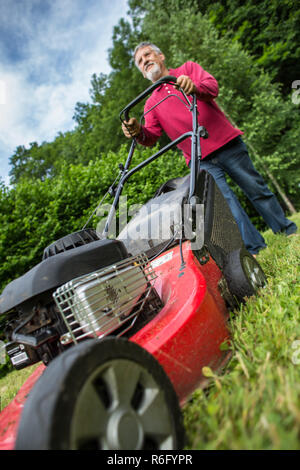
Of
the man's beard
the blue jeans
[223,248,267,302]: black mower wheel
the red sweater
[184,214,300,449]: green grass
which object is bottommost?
[184,214,300,449]: green grass

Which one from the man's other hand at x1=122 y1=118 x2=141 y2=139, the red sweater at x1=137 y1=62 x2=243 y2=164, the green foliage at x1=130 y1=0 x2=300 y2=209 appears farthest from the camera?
the green foliage at x1=130 y1=0 x2=300 y2=209

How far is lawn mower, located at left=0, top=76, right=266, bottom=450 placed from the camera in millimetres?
646

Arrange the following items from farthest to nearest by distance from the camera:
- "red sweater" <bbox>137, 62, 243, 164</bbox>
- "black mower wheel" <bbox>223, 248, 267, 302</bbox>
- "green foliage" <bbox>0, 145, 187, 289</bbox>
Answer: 1. "green foliage" <bbox>0, 145, 187, 289</bbox>
2. "red sweater" <bbox>137, 62, 243, 164</bbox>
3. "black mower wheel" <bbox>223, 248, 267, 302</bbox>

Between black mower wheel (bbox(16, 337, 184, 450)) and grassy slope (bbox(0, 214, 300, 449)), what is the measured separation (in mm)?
113

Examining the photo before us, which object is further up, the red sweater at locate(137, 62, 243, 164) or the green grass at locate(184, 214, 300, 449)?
the red sweater at locate(137, 62, 243, 164)

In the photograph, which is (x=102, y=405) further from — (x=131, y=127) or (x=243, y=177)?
(x=243, y=177)

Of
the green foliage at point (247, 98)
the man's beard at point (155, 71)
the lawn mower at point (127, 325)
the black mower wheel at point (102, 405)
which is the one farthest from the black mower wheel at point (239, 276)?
the green foliage at point (247, 98)

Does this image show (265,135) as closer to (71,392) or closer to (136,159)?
(136,159)

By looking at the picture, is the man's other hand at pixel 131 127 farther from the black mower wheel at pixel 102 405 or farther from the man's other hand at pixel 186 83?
the black mower wheel at pixel 102 405

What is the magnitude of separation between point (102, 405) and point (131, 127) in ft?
6.45

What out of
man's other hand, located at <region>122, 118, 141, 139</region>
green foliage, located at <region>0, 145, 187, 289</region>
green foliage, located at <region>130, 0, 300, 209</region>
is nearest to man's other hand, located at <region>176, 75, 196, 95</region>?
man's other hand, located at <region>122, 118, 141, 139</region>

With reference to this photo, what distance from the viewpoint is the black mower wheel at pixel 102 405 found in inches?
23.1

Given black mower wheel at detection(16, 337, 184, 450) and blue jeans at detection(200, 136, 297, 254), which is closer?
black mower wheel at detection(16, 337, 184, 450)

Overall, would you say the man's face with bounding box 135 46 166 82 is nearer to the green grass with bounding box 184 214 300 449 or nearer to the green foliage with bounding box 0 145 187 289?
the green foliage with bounding box 0 145 187 289
